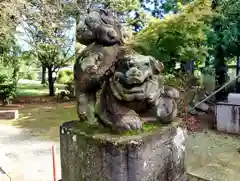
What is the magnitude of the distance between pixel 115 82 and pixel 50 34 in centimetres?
911

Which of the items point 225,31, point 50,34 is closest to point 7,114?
point 50,34

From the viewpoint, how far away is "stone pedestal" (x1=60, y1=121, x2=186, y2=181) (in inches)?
58.9

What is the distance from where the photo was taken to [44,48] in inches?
460

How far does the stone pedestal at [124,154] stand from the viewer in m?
1.50

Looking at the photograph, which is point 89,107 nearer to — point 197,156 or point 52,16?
point 197,156

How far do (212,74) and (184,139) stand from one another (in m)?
7.51

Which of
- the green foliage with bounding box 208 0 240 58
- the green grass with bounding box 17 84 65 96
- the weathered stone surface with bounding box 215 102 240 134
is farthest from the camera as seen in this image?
the green grass with bounding box 17 84 65 96

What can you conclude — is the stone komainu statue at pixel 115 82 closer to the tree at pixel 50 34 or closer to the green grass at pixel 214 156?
the green grass at pixel 214 156

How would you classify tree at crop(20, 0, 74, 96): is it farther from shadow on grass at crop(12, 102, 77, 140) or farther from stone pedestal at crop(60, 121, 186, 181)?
stone pedestal at crop(60, 121, 186, 181)

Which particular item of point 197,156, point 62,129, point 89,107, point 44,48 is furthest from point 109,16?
point 44,48

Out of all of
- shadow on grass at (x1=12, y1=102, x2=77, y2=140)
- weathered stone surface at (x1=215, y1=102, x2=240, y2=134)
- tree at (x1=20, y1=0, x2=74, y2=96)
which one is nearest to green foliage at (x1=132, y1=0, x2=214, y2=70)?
weathered stone surface at (x1=215, y1=102, x2=240, y2=134)

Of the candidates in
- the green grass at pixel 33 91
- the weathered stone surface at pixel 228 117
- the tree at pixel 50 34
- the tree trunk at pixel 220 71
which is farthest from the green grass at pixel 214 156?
the green grass at pixel 33 91

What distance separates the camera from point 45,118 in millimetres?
8188

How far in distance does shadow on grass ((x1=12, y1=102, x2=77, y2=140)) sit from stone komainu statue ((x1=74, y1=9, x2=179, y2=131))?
173 inches
